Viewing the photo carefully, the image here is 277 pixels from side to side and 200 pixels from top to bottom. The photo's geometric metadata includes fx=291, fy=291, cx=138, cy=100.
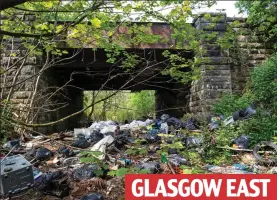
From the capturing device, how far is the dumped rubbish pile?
316cm

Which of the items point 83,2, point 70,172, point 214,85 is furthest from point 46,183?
point 214,85

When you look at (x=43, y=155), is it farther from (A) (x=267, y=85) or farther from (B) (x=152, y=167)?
(A) (x=267, y=85)

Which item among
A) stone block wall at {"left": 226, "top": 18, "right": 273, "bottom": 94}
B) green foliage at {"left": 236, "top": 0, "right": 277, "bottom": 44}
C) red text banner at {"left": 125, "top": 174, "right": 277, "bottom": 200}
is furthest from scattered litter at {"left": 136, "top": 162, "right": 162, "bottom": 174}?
green foliage at {"left": 236, "top": 0, "right": 277, "bottom": 44}

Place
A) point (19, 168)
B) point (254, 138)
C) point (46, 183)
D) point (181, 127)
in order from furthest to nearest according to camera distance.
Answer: point (181, 127) → point (254, 138) → point (46, 183) → point (19, 168)

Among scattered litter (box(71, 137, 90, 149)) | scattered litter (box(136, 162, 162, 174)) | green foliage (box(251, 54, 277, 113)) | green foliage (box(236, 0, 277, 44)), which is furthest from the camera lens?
green foliage (box(236, 0, 277, 44))

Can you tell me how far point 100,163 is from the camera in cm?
354

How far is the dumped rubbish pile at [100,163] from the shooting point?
10.4 ft

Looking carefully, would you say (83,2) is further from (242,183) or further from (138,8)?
(242,183)

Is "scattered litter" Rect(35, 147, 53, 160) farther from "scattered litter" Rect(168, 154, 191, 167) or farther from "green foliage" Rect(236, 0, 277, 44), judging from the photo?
"green foliage" Rect(236, 0, 277, 44)

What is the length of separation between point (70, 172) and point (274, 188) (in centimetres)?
257

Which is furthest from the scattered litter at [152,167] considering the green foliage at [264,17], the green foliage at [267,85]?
the green foliage at [264,17]

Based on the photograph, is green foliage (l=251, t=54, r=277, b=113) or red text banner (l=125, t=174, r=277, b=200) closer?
red text banner (l=125, t=174, r=277, b=200)

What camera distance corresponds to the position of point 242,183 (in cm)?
290

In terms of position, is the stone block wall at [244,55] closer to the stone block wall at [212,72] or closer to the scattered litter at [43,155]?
the stone block wall at [212,72]
